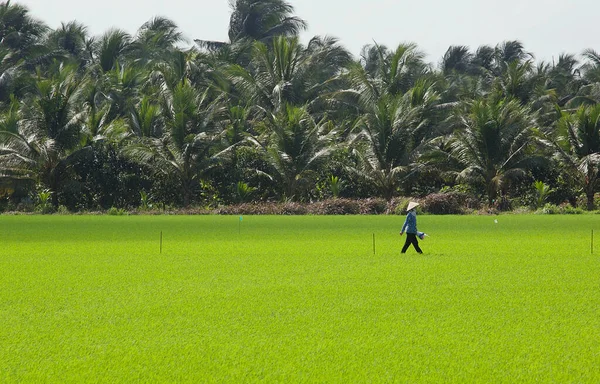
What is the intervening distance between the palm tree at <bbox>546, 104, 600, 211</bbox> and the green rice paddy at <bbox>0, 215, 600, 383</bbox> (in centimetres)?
1820

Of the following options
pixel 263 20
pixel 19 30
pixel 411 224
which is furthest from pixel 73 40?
pixel 411 224

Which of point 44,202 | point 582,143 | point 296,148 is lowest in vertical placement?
point 44,202

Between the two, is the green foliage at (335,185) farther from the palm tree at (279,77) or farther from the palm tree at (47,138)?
the palm tree at (47,138)

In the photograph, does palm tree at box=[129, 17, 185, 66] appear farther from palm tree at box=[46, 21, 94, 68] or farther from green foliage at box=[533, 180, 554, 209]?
green foliage at box=[533, 180, 554, 209]

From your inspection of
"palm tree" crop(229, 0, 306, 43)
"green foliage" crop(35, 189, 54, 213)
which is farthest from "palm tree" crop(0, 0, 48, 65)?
"green foliage" crop(35, 189, 54, 213)

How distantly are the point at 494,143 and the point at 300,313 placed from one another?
1075 inches

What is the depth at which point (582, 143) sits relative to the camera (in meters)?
34.7

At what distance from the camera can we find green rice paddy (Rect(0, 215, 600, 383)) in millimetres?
6645

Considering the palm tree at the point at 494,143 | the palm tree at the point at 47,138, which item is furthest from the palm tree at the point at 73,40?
the palm tree at the point at 494,143

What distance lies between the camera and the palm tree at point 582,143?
1357 inches

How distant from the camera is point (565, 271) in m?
12.9

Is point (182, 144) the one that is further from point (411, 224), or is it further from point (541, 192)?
point (411, 224)

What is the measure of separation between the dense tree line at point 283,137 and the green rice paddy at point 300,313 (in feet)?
58.9

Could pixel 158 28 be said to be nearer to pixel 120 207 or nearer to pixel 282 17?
pixel 282 17
